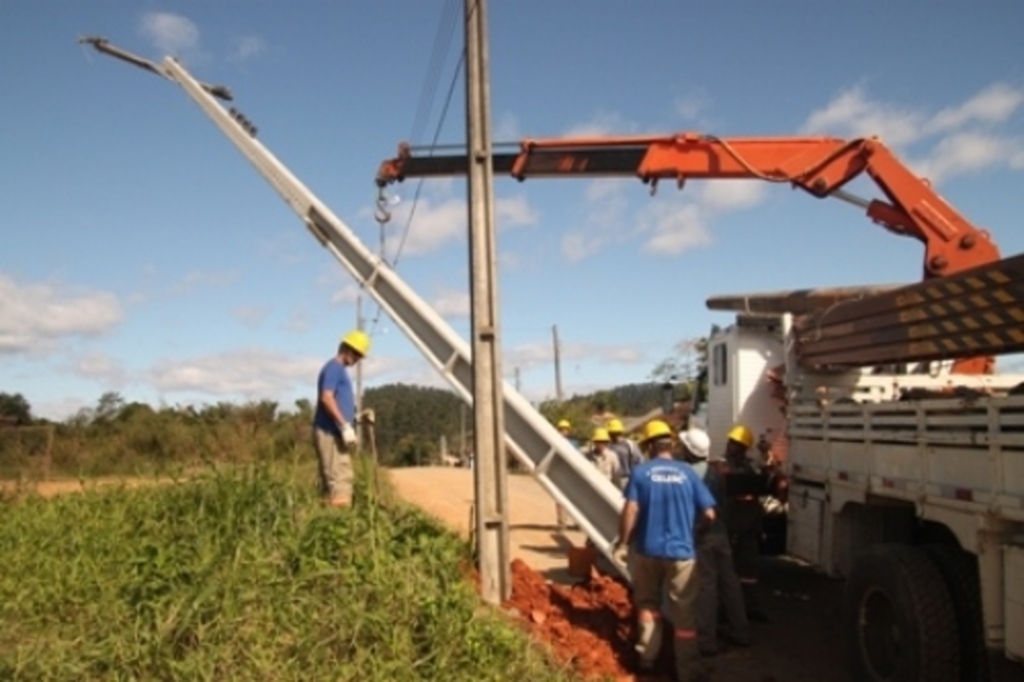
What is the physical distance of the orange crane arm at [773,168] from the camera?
8641mm

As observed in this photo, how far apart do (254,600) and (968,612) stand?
13.2 feet

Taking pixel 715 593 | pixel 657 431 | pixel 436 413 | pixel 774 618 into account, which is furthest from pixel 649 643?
pixel 436 413

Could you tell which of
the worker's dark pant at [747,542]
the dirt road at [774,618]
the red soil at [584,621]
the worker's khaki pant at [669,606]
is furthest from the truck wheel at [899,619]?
the worker's dark pant at [747,542]

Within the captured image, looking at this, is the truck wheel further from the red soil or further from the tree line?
the tree line

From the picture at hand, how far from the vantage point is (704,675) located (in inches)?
240

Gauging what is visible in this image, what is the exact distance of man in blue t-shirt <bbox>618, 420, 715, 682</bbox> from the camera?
6.05 metres

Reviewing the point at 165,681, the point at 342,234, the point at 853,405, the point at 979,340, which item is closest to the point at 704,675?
the point at 853,405

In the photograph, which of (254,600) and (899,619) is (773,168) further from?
(254,600)

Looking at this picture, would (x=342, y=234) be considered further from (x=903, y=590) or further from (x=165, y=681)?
(x=903, y=590)

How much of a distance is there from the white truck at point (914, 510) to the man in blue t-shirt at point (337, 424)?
379 cm

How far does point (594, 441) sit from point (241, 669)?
810 cm

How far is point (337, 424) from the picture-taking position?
7738mm

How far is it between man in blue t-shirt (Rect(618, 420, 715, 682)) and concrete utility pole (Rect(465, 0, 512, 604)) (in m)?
1.03

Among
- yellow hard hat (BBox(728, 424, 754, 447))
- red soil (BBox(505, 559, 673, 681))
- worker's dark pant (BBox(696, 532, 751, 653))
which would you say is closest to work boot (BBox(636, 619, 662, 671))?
red soil (BBox(505, 559, 673, 681))
